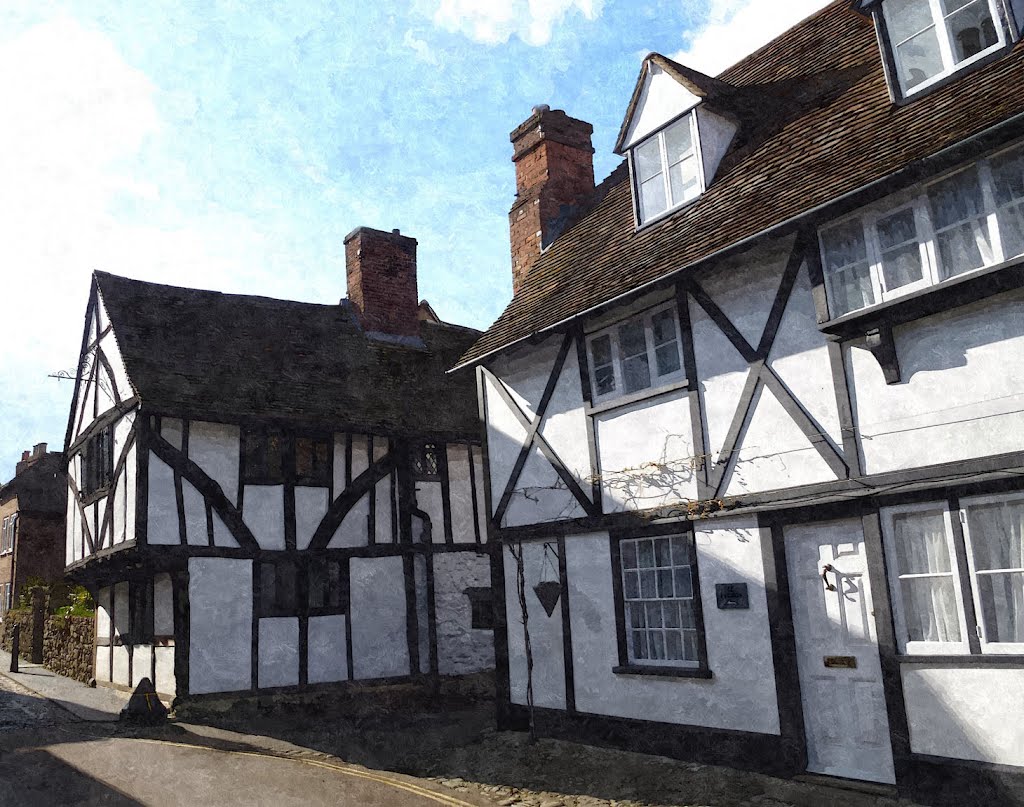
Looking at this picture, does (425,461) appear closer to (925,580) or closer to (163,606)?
(163,606)

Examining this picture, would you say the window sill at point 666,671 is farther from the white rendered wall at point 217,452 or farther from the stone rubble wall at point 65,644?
the stone rubble wall at point 65,644

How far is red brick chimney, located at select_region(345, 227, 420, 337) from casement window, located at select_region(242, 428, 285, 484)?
465 centimetres

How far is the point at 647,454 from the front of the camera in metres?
10.3

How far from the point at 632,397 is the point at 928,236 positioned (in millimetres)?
3895

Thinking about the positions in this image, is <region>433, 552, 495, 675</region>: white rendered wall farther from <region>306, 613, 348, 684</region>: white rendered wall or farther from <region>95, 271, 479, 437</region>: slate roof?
<region>95, 271, 479, 437</region>: slate roof

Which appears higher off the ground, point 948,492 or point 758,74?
point 758,74

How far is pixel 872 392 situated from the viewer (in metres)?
8.06

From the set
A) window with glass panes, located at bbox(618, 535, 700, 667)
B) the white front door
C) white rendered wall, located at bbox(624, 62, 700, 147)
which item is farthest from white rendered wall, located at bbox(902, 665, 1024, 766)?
white rendered wall, located at bbox(624, 62, 700, 147)

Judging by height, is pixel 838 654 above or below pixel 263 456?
below

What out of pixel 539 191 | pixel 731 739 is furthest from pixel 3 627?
pixel 731 739

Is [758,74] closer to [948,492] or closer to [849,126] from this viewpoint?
[849,126]

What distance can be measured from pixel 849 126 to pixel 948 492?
4121 mm

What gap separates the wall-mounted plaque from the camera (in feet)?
29.6

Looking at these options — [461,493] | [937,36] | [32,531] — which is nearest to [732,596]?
[937,36]
